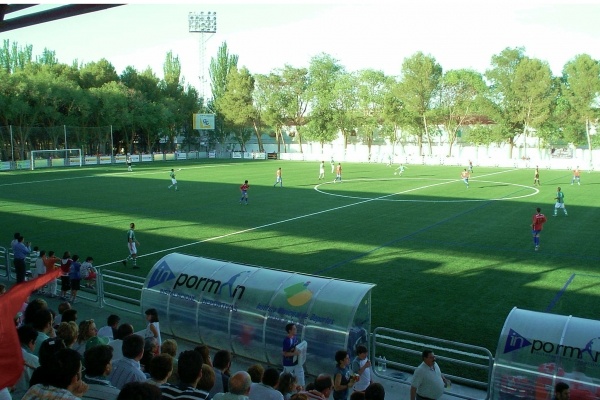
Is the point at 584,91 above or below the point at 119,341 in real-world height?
above

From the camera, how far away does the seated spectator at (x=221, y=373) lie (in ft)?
22.8

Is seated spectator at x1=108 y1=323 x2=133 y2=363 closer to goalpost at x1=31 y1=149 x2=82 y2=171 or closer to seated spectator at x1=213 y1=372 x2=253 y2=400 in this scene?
seated spectator at x1=213 y1=372 x2=253 y2=400

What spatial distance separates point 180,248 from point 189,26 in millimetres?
81668

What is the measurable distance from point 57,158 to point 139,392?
73.4m

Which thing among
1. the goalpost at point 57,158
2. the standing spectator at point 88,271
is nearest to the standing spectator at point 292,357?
the standing spectator at point 88,271

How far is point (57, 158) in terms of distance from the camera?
232ft

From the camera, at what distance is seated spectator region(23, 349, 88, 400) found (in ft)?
15.3

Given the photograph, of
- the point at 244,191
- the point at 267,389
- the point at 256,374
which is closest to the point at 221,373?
the point at 256,374

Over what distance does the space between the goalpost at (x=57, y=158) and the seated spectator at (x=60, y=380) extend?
68058mm

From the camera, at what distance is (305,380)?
34.9 feet

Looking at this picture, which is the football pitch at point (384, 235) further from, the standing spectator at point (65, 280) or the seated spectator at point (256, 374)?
the seated spectator at point (256, 374)

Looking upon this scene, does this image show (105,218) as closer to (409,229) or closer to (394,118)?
(409,229)

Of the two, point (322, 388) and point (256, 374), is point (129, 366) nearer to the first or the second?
point (256, 374)

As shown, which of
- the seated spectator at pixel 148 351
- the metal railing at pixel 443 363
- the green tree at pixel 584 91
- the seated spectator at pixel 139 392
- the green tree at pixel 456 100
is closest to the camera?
the seated spectator at pixel 139 392
